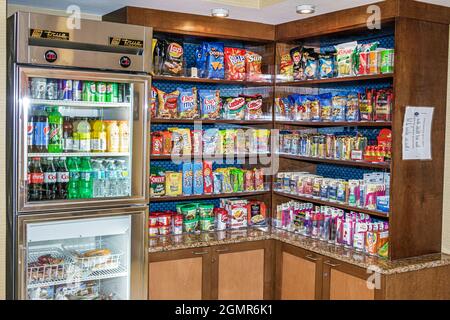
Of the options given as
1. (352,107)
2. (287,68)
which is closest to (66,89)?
(287,68)

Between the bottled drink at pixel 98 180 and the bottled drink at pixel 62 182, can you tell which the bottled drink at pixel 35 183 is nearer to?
the bottled drink at pixel 62 182

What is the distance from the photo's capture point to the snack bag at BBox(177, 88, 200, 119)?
4516mm

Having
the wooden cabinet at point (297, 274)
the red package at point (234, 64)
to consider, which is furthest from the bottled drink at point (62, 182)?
the wooden cabinet at point (297, 274)

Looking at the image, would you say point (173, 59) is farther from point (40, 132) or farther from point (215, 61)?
point (40, 132)

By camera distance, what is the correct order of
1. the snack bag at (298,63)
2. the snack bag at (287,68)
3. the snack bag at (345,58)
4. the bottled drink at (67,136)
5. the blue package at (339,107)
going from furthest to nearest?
the snack bag at (287,68) < the snack bag at (298,63) < the blue package at (339,107) < the snack bag at (345,58) < the bottled drink at (67,136)

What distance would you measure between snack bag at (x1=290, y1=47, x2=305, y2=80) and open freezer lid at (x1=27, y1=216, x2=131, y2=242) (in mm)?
1866

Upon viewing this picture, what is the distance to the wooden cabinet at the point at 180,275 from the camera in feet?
13.5

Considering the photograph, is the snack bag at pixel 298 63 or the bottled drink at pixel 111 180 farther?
the snack bag at pixel 298 63

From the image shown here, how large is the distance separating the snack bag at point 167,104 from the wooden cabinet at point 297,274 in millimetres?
1350

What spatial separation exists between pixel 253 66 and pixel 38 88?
6.38 ft

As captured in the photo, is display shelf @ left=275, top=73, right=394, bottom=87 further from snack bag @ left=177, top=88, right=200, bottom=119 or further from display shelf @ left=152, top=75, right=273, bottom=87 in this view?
snack bag @ left=177, top=88, right=200, bottom=119

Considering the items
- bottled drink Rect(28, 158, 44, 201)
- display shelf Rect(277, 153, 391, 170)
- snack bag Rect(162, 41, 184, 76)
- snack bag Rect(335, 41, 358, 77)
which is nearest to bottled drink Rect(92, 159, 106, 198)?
bottled drink Rect(28, 158, 44, 201)

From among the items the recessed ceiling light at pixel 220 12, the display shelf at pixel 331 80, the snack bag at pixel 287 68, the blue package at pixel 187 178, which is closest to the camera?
the display shelf at pixel 331 80
